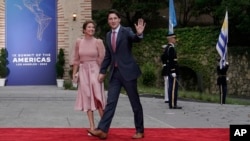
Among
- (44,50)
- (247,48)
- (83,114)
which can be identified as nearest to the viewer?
(83,114)

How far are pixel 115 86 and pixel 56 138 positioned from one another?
4.01 ft

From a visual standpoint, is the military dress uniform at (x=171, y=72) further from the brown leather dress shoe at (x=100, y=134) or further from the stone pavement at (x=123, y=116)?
the brown leather dress shoe at (x=100, y=134)

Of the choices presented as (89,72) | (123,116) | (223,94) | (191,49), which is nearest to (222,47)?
(223,94)

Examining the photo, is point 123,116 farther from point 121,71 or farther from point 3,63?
point 3,63

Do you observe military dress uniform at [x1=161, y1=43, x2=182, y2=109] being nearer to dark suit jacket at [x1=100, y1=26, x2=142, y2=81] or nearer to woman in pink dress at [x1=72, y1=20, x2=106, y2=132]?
woman in pink dress at [x1=72, y1=20, x2=106, y2=132]

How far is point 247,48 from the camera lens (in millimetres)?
31688

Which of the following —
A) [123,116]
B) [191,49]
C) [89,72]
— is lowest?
[123,116]

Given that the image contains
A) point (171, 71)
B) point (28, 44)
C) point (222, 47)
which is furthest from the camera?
point (28, 44)

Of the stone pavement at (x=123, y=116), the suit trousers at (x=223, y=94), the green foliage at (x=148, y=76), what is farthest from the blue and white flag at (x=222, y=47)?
the green foliage at (x=148, y=76)

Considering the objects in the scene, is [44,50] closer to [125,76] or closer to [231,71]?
[231,71]

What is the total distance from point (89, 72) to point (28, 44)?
1800 cm

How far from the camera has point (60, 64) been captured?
26.2 meters

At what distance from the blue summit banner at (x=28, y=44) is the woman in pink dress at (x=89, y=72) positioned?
1766 cm

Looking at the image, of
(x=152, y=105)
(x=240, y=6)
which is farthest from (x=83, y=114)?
(x=240, y=6)
